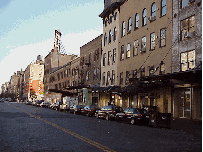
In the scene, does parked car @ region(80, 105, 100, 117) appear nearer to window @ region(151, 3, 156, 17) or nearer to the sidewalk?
the sidewalk

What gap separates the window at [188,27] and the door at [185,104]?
545cm

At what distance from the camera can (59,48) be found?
102250 millimetres

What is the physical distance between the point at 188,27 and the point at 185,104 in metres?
7.67

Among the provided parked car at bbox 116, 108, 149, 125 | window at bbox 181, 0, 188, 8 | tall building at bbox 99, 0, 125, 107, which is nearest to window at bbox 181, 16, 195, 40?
window at bbox 181, 0, 188, 8

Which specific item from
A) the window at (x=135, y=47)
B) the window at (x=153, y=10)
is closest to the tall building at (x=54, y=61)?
the window at (x=135, y=47)

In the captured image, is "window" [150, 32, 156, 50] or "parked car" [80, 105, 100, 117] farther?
"parked car" [80, 105, 100, 117]

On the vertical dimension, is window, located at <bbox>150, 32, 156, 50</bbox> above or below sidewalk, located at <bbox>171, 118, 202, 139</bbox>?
above

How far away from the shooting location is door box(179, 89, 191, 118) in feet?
91.1

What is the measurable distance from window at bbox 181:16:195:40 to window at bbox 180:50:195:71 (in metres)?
1.67

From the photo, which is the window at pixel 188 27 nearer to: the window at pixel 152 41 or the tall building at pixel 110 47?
the window at pixel 152 41

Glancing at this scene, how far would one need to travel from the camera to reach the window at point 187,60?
27008 mm

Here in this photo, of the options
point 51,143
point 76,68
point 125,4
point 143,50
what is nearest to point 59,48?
point 76,68

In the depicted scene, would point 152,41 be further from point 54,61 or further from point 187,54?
point 54,61

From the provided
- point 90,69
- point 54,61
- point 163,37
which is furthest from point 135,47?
point 54,61
